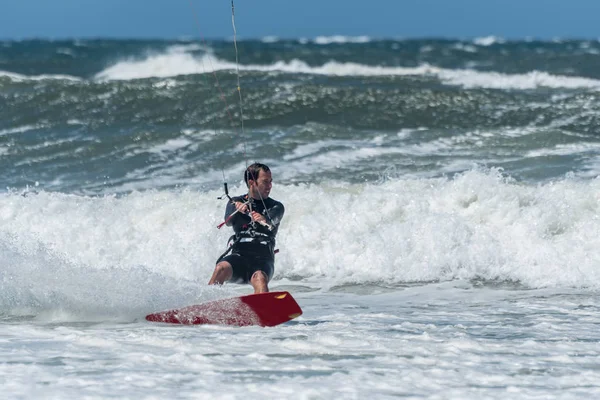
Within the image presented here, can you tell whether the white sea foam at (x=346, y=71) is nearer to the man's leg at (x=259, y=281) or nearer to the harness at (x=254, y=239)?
the harness at (x=254, y=239)

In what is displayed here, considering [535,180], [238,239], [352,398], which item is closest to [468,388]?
[352,398]

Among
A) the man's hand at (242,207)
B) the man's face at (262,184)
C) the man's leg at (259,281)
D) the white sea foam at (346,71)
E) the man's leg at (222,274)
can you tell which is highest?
the white sea foam at (346,71)

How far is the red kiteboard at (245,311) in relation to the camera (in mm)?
6695

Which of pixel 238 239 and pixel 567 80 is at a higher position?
pixel 567 80

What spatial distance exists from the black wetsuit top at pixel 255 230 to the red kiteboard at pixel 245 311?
0.60 m

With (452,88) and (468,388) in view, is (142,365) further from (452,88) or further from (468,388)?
(452,88)

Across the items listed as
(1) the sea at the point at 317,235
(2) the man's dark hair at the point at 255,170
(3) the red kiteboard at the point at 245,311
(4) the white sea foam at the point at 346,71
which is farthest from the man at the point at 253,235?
(4) the white sea foam at the point at 346,71

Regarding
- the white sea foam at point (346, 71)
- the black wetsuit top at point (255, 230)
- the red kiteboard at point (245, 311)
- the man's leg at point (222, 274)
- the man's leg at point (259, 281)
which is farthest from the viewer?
the white sea foam at point (346, 71)

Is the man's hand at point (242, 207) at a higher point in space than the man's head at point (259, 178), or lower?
lower

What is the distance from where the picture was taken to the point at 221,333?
21.0ft

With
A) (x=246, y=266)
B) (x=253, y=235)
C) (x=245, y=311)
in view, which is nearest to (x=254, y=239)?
(x=253, y=235)

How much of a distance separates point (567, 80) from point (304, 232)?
47.2 feet

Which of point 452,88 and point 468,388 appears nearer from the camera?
point 468,388

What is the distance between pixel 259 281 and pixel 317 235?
3.52 meters
